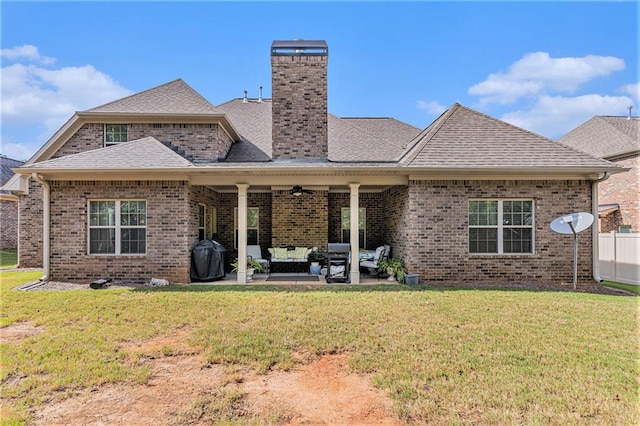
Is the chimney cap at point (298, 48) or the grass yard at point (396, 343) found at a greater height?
the chimney cap at point (298, 48)

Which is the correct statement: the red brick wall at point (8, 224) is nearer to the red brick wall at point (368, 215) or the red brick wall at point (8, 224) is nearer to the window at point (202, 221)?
the window at point (202, 221)

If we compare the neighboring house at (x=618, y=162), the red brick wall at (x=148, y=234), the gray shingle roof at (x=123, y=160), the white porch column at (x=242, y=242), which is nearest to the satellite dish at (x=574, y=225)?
the white porch column at (x=242, y=242)

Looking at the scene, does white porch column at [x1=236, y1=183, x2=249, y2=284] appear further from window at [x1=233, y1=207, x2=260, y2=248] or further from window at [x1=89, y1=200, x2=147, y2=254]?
window at [x1=233, y1=207, x2=260, y2=248]

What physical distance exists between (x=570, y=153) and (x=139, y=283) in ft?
42.5

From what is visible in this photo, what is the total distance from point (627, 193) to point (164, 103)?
68.8ft

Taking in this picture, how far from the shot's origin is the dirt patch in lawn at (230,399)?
3.03 metres

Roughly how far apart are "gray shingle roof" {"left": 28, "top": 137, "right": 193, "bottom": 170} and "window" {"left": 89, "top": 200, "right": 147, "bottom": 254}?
1152mm

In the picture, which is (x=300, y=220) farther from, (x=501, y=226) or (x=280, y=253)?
(x=501, y=226)

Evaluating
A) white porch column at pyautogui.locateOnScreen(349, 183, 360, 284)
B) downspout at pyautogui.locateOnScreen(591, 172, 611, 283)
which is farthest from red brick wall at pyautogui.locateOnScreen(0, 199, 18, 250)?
downspout at pyautogui.locateOnScreen(591, 172, 611, 283)

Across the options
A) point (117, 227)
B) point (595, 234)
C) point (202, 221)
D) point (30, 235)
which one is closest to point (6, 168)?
point (30, 235)

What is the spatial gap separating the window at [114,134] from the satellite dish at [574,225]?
14.2 m

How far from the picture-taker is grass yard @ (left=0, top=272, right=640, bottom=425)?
3271 mm

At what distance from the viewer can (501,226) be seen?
959 centimetres

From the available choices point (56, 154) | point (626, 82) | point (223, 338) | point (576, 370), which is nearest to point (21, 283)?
point (56, 154)
